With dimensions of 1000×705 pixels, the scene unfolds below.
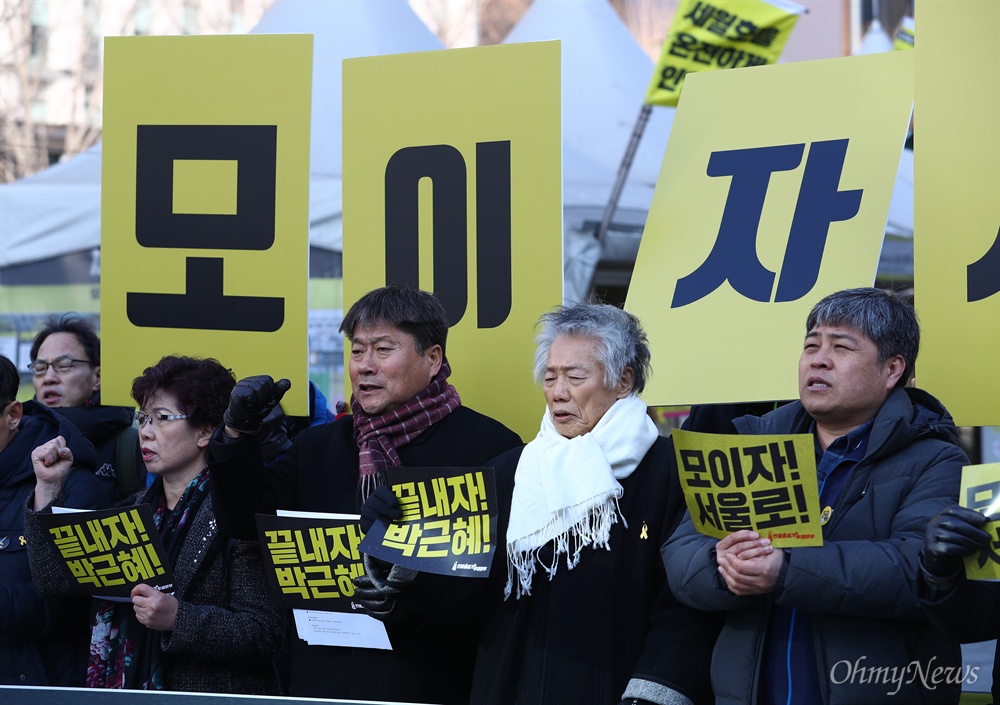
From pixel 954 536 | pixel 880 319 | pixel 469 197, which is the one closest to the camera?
pixel 954 536

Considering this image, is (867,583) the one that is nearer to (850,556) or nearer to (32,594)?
(850,556)

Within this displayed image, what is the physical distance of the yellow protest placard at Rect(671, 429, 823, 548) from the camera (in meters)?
2.31

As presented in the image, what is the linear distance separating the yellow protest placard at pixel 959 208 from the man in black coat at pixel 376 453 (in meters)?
1.22

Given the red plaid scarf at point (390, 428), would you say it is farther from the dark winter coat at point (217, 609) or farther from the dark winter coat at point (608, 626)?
the dark winter coat at point (608, 626)

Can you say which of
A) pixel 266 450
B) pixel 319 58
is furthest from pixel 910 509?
pixel 319 58

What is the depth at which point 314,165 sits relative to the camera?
703cm

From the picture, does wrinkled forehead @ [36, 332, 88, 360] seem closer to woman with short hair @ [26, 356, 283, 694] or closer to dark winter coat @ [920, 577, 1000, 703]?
woman with short hair @ [26, 356, 283, 694]

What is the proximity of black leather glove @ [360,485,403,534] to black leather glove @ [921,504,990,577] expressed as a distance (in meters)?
1.14

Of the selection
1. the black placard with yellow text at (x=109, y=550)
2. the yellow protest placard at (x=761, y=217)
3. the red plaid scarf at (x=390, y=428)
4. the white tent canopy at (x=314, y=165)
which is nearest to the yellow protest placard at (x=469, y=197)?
the yellow protest placard at (x=761, y=217)

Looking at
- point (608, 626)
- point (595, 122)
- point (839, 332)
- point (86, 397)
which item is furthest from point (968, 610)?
point (595, 122)

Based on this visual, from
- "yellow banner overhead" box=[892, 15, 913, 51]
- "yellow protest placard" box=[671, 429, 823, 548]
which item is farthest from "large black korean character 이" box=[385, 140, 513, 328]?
"yellow banner overhead" box=[892, 15, 913, 51]

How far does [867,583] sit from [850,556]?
6cm

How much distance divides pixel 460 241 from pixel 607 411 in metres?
1.16

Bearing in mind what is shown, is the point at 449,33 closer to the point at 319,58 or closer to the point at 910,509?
the point at 319,58
